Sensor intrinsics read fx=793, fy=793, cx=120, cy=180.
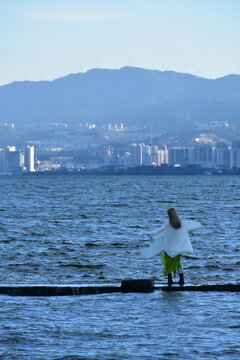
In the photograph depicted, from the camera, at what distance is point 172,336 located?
459 inches

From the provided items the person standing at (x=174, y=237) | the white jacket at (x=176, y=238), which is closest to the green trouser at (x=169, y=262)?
the person standing at (x=174, y=237)

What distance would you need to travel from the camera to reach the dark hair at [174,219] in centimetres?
1515

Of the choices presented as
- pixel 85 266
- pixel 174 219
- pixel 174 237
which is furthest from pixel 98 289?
pixel 85 266

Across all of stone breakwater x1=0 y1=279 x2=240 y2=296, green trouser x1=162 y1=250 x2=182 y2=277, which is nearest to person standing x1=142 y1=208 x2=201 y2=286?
green trouser x1=162 y1=250 x2=182 y2=277

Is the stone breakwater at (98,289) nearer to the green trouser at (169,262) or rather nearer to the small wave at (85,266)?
the green trouser at (169,262)

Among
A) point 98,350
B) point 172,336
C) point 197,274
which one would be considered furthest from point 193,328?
point 197,274

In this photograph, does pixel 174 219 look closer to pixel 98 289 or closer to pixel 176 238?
pixel 176 238

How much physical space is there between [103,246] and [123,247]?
1.04 meters

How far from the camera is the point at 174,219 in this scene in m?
15.2

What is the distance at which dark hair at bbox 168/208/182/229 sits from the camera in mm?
15148

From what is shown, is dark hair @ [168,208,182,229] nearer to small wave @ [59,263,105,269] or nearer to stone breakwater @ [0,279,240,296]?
stone breakwater @ [0,279,240,296]

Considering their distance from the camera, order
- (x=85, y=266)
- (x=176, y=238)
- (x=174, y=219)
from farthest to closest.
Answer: (x=85, y=266)
(x=176, y=238)
(x=174, y=219)

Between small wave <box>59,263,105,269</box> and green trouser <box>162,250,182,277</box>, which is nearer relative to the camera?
green trouser <box>162,250,182,277</box>

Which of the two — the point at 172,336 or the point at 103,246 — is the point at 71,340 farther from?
the point at 103,246
